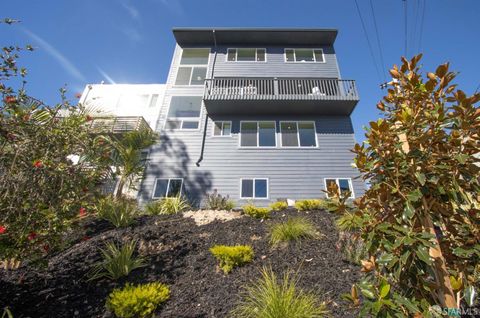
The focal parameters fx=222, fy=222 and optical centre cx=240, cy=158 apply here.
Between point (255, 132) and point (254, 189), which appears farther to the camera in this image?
point (255, 132)

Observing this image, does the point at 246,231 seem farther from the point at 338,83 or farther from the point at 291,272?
the point at 338,83

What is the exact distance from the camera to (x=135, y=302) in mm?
3025

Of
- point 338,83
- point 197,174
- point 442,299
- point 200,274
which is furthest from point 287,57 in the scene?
point 442,299

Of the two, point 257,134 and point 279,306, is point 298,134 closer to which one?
point 257,134

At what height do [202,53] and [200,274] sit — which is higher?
[202,53]

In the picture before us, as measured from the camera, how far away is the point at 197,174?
11.2 meters

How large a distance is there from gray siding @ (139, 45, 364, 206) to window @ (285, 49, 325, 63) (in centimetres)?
461

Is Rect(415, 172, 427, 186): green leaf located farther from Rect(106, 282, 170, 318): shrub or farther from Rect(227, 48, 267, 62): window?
Rect(227, 48, 267, 62): window

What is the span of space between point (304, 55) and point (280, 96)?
5203 mm

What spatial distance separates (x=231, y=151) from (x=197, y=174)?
2.10 meters

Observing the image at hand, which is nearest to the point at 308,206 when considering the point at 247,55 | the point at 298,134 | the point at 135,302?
the point at 298,134

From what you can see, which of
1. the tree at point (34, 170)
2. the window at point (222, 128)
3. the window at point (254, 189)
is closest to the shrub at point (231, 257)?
the tree at point (34, 170)

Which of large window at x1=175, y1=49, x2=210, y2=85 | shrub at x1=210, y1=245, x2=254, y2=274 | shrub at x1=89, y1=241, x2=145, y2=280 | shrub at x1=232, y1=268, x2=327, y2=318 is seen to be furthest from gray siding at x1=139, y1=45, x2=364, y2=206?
shrub at x1=232, y1=268, x2=327, y2=318

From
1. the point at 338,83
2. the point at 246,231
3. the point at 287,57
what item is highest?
the point at 287,57
